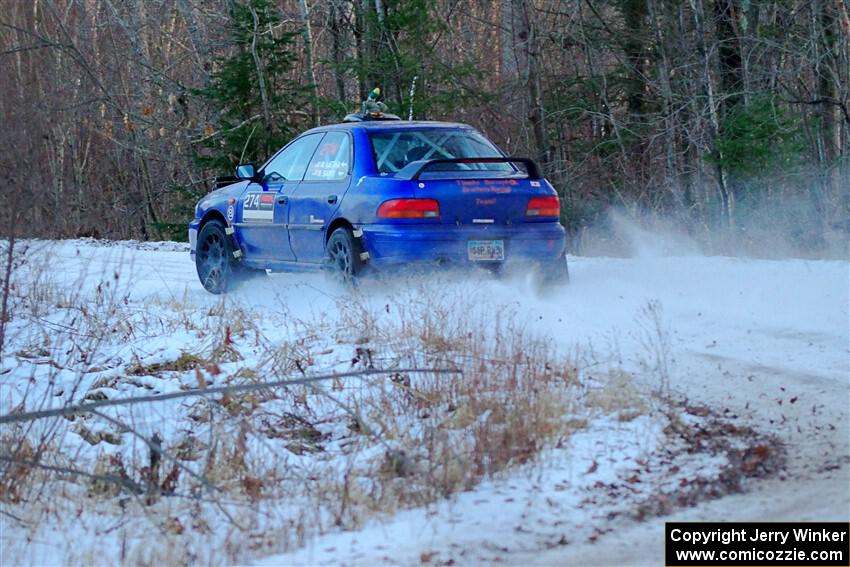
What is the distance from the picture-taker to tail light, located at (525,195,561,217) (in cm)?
1059

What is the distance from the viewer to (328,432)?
772 centimetres

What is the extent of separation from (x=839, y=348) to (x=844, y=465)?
92.3 inches

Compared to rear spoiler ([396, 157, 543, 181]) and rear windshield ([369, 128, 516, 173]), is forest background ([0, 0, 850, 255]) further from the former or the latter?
rear spoiler ([396, 157, 543, 181])

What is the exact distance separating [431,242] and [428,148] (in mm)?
1218

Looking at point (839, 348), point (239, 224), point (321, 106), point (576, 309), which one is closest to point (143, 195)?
point (321, 106)

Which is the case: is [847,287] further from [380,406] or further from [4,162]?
[4,162]

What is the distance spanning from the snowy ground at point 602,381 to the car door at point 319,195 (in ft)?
1.37

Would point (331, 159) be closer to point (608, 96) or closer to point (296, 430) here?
point (296, 430)

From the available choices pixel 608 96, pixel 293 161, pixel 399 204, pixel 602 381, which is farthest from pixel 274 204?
pixel 608 96

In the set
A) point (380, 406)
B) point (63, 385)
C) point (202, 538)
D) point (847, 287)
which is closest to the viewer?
point (202, 538)

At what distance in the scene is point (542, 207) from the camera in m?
10.7

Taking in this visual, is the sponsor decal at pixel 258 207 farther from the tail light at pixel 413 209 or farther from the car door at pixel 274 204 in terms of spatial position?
the tail light at pixel 413 209

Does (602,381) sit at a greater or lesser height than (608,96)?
lesser

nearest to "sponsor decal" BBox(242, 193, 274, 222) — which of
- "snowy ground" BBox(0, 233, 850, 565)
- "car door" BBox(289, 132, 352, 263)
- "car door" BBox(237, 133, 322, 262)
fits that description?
"car door" BBox(237, 133, 322, 262)
